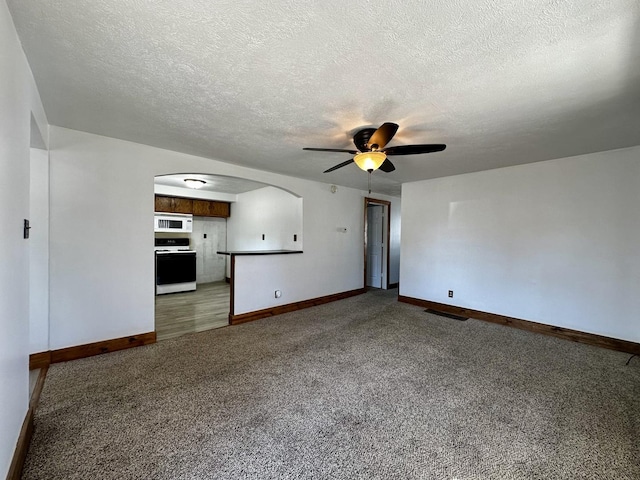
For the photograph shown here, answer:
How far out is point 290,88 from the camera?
1.94 m

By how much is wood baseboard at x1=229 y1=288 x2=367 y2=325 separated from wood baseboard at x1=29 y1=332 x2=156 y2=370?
3.66ft

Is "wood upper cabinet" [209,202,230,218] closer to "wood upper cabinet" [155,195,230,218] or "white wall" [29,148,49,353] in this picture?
"wood upper cabinet" [155,195,230,218]

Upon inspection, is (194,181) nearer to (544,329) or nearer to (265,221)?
(265,221)

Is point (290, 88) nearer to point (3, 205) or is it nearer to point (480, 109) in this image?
point (480, 109)

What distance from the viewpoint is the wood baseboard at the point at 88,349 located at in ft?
8.61

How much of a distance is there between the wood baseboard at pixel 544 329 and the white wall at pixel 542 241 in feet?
0.23

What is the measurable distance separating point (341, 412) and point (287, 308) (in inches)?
108

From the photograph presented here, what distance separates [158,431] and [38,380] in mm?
1555

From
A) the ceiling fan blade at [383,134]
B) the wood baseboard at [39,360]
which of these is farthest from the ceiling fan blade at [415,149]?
the wood baseboard at [39,360]

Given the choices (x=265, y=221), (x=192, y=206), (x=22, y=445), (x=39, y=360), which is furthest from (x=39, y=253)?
(x=192, y=206)

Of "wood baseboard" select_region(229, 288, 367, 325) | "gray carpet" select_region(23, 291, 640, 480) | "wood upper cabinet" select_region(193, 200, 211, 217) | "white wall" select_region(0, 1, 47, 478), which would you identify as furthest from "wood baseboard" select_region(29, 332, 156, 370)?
"wood upper cabinet" select_region(193, 200, 211, 217)

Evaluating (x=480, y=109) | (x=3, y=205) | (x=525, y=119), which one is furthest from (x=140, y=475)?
(x=525, y=119)

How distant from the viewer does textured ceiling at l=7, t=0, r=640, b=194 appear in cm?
130

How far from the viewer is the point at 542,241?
375 cm
